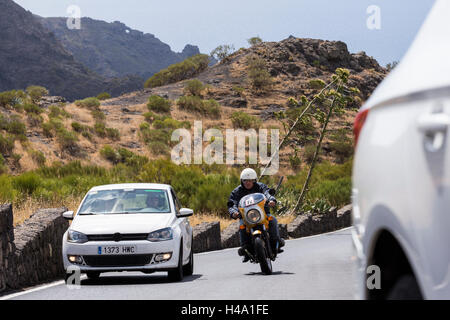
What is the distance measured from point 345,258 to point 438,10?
12.6 m

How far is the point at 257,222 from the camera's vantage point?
11.5 meters

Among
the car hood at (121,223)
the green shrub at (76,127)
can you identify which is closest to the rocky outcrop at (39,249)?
the car hood at (121,223)

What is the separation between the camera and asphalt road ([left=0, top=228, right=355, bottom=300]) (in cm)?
909

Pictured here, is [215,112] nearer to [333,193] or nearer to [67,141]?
[67,141]

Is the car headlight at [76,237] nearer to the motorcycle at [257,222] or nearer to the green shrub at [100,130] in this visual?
the motorcycle at [257,222]

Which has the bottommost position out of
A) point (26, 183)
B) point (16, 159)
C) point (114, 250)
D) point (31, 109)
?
point (16, 159)

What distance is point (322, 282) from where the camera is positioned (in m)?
10.4

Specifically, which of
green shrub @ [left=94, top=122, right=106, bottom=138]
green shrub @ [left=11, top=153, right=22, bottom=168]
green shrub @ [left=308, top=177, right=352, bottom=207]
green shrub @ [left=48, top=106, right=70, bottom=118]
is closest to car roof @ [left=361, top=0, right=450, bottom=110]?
green shrub @ [left=308, top=177, right=352, bottom=207]

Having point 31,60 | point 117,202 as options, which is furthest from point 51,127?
point 31,60

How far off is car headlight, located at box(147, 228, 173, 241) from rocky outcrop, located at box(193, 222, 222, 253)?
715 centimetres

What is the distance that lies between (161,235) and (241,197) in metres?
1.75

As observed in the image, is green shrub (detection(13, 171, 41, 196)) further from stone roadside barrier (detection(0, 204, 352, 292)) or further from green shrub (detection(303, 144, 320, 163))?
green shrub (detection(303, 144, 320, 163))

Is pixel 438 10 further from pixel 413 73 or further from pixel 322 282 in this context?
pixel 322 282
